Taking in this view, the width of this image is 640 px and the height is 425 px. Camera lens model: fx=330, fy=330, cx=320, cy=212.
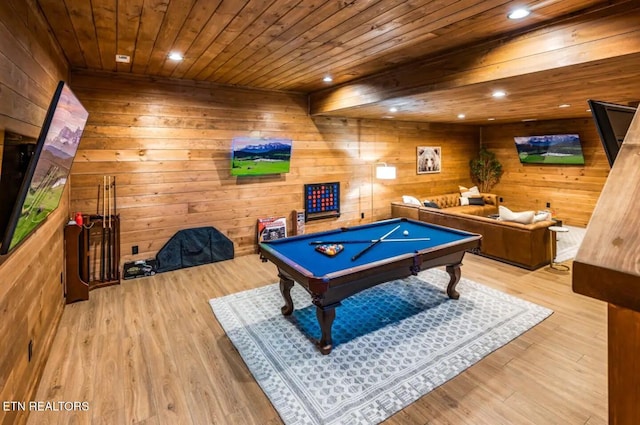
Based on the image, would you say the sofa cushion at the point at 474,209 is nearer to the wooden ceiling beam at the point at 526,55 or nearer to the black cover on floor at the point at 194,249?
the wooden ceiling beam at the point at 526,55

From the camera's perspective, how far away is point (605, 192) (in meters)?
0.60

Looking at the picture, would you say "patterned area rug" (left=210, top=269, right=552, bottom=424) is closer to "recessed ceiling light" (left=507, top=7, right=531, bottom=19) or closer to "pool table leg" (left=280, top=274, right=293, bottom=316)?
"pool table leg" (left=280, top=274, right=293, bottom=316)

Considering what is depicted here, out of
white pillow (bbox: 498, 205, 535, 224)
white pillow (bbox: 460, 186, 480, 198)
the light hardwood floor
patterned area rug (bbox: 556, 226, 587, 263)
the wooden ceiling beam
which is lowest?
the light hardwood floor

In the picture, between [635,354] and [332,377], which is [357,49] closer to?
[332,377]

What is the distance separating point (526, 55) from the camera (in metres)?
2.90

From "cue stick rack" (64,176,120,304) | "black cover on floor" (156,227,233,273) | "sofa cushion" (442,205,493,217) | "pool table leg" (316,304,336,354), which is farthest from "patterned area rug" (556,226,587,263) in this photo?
"cue stick rack" (64,176,120,304)

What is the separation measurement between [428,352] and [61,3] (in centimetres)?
398

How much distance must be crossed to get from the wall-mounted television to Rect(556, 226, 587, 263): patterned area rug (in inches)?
64.5

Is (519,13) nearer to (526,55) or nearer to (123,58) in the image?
(526,55)

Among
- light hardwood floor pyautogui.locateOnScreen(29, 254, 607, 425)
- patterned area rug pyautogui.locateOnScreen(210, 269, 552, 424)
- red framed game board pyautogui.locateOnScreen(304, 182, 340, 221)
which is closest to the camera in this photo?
light hardwood floor pyautogui.locateOnScreen(29, 254, 607, 425)

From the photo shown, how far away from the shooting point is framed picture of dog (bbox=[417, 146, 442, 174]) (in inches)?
315

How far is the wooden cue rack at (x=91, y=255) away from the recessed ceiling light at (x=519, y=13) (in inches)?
191

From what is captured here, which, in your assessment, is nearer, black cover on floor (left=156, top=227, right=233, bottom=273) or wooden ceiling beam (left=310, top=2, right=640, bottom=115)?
wooden ceiling beam (left=310, top=2, right=640, bottom=115)

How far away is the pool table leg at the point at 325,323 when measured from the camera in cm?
280
